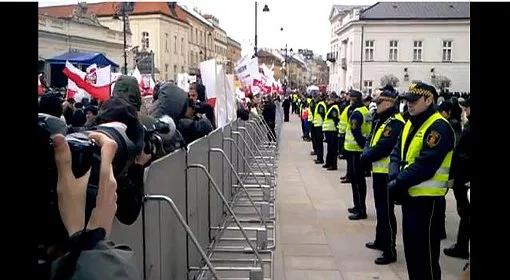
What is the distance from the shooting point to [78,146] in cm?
156

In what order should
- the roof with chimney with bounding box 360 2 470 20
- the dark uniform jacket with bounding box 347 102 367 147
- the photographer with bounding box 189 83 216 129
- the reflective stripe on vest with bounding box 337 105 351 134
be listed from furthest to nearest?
the roof with chimney with bounding box 360 2 470 20 < the reflective stripe on vest with bounding box 337 105 351 134 < the dark uniform jacket with bounding box 347 102 367 147 < the photographer with bounding box 189 83 216 129

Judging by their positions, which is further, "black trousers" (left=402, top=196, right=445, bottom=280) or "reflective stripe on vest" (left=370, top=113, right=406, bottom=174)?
"reflective stripe on vest" (left=370, top=113, right=406, bottom=174)

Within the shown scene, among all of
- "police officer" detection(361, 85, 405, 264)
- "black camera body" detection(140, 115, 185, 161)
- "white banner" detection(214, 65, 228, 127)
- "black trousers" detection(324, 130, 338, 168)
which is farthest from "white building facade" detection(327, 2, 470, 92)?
"black camera body" detection(140, 115, 185, 161)

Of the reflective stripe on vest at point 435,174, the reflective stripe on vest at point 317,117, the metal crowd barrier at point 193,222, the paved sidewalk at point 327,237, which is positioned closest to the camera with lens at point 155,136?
the metal crowd barrier at point 193,222

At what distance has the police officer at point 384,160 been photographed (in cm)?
652

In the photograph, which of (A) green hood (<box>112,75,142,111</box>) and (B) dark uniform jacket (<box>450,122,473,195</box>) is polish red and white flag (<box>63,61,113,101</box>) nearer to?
(B) dark uniform jacket (<box>450,122,473,195</box>)

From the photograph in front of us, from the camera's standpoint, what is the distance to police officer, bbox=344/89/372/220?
8586mm

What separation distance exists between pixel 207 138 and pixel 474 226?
4.60 m

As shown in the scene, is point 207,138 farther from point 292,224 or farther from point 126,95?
point 292,224

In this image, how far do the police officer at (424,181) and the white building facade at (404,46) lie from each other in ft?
231

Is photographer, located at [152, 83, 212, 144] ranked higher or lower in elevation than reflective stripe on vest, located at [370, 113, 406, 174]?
higher

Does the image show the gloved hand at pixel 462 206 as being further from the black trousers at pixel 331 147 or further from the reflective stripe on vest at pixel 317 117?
the reflective stripe on vest at pixel 317 117

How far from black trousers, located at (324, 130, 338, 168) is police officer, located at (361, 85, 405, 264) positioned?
23.1 ft

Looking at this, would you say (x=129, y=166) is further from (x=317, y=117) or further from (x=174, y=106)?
(x=317, y=117)
